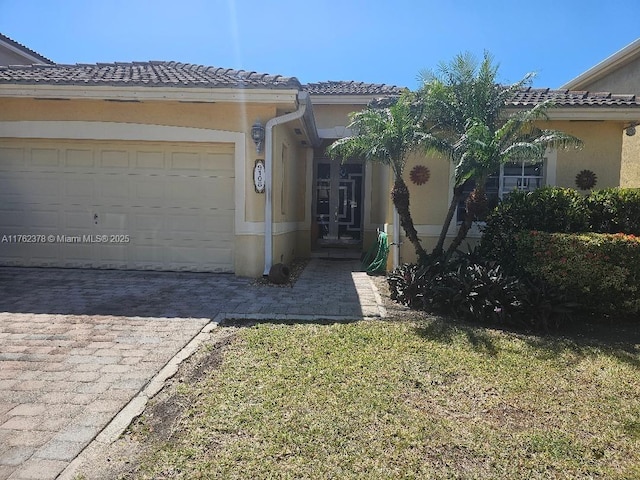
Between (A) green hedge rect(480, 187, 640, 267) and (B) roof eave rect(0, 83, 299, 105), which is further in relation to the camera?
(B) roof eave rect(0, 83, 299, 105)

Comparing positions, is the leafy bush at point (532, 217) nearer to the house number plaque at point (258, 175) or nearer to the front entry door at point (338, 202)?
the house number plaque at point (258, 175)

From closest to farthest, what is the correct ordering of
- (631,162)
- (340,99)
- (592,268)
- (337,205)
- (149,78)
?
(592,268) < (149,78) < (631,162) < (340,99) < (337,205)

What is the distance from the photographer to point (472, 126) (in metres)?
6.68

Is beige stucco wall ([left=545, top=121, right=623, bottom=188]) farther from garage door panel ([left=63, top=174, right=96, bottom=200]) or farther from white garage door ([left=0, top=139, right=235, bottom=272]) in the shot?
garage door panel ([left=63, top=174, right=96, bottom=200])

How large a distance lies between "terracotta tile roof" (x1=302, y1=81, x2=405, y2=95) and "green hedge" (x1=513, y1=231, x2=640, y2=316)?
23.0 feet

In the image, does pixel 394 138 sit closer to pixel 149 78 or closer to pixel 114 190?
pixel 149 78

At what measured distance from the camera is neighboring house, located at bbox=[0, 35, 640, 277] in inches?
318

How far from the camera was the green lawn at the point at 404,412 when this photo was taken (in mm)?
2705

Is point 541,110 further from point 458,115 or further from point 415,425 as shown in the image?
point 415,425

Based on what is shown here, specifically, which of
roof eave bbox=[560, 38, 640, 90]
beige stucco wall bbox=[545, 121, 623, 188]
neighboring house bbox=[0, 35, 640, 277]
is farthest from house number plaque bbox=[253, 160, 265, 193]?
roof eave bbox=[560, 38, 640, 90]

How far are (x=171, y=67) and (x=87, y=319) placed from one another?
7.63 m

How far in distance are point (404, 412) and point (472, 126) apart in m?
4.89

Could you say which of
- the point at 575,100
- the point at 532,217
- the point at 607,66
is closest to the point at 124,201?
the point at 532,217

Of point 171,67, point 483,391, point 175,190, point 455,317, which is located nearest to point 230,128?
point 175,190
